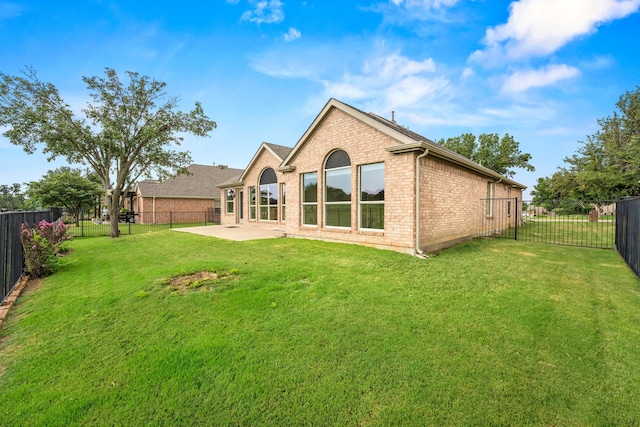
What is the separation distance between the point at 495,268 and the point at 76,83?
1968 cm

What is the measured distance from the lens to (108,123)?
13.8m

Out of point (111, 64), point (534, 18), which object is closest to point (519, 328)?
point (534, 18)

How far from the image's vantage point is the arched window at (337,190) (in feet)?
31.5

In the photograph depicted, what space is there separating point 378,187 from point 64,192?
2624cm

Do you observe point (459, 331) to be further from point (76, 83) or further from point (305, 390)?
point (76, 83)

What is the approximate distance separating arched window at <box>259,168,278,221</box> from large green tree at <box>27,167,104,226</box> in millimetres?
14952

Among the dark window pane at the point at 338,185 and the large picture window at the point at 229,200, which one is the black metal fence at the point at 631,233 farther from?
the large picture window at the point at 229,200

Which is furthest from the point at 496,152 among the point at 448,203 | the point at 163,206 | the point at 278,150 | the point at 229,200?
the point at 163,206

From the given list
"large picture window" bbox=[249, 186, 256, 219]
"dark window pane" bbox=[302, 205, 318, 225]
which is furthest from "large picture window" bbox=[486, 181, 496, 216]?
"large picture window" bbox=[249, 186, 256, 219]

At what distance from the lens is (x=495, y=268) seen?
258 inches

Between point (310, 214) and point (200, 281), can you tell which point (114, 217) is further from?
point (200, 281)

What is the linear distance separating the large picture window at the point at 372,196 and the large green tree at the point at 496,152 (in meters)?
33.6

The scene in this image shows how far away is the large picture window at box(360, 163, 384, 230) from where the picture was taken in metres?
8.69

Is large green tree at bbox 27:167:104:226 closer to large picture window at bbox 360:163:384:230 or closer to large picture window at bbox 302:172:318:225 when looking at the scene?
large picture window at bbox 302:172:318:225
